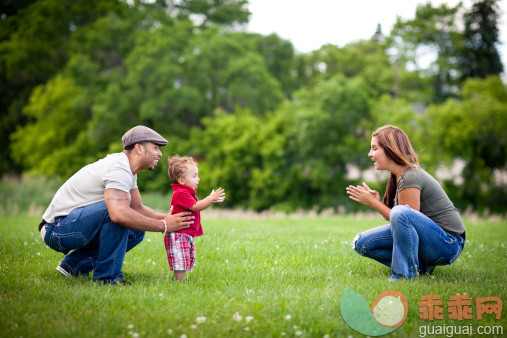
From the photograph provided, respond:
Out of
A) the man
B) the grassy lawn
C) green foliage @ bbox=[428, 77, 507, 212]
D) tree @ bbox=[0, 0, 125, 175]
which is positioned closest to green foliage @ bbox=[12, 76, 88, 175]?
tree @ bbox=[0, 0, 125, 175]

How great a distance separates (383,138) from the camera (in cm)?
471

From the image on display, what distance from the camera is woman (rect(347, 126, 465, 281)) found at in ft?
14.7

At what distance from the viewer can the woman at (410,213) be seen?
448 cm

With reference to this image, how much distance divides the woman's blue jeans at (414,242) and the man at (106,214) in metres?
2.24

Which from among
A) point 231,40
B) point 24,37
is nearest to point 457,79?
point 231,40

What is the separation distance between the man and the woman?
2.23 m

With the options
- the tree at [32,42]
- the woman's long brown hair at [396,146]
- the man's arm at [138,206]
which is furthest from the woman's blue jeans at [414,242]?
the tree at [32,42]

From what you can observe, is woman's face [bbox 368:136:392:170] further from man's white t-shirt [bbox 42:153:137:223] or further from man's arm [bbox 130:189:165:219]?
man's white t-shirt [bbox 42:153:137:223]

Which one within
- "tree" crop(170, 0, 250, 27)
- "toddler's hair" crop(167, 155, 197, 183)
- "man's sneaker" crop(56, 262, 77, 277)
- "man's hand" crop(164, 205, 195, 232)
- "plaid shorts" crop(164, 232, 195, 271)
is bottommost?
"man's sneaker" crop(56, 262, 77, 277)

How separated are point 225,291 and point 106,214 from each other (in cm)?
148

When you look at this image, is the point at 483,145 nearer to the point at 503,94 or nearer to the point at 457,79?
the point at 503,94

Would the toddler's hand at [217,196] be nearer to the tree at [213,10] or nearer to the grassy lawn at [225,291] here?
the grassy lawn at [225,291]

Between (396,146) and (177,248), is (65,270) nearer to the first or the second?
(177,248)

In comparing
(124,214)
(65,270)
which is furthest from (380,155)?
(65,270)
